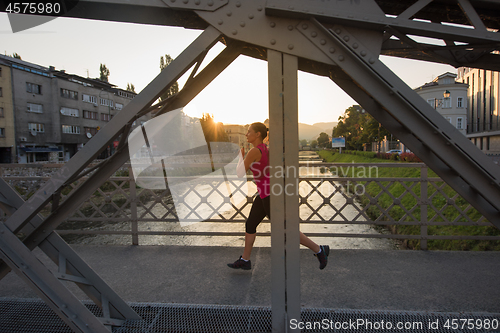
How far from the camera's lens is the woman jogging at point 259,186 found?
3.42 meters

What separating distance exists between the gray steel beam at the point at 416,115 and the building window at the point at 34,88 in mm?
52547

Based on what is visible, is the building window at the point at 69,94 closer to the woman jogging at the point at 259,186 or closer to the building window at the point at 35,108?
the building window at the point at 35,108

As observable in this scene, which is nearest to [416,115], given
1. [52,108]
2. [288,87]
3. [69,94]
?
[288,87]

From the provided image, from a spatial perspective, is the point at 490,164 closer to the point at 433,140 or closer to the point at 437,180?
the point at 433,140

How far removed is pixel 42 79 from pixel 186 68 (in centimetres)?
5403

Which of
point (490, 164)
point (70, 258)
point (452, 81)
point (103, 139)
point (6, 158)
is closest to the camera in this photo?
point (490, 164)

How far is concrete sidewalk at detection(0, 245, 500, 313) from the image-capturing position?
3.07 metres

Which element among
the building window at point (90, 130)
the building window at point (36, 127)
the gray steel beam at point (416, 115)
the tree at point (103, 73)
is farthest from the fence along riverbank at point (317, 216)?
the tree at point (103, 73)

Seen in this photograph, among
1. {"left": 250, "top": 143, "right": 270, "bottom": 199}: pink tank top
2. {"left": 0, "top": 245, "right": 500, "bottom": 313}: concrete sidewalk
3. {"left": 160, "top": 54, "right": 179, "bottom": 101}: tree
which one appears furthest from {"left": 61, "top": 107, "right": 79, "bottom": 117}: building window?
{"left": 250, "top": 143, "right": 270, "bottom": 199}: pink tank top

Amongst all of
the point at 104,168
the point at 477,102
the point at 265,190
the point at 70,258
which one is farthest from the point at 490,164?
the point at 477,102

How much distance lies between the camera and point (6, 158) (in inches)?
1574

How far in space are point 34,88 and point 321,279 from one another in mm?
53018

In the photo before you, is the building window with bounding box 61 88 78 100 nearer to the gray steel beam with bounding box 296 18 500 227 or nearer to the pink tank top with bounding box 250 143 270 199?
the pink tank top with bounding box 250 143 270 199

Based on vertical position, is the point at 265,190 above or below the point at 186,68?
below
